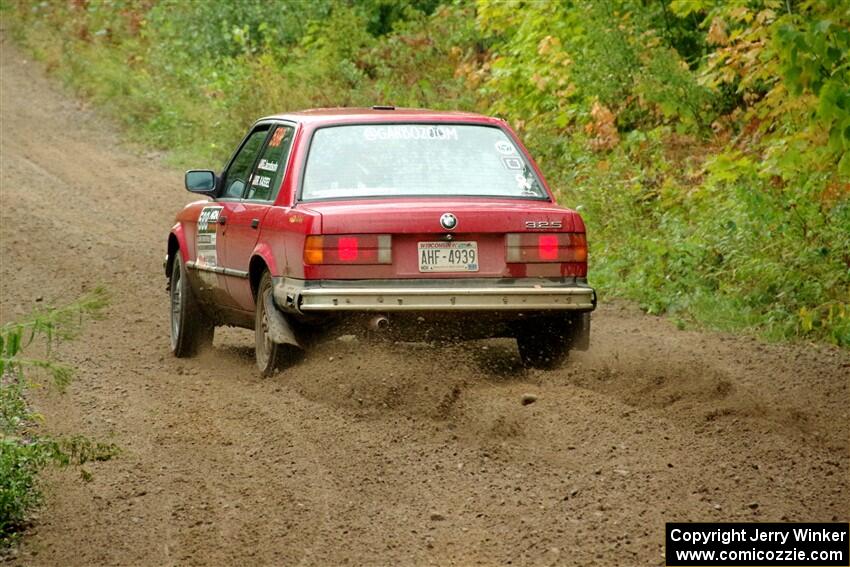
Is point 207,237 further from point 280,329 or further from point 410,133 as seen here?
point 410,133

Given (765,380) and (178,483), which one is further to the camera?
(765,380)

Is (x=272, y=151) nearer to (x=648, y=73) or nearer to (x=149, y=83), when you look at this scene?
(x=648, y=73)

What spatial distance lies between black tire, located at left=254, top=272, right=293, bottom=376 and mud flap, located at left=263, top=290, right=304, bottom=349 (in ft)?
0.27

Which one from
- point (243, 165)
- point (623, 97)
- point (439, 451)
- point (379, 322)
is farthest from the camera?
point (623, 97)

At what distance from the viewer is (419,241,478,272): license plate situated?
7.44 m

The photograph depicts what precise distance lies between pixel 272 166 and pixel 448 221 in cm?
146

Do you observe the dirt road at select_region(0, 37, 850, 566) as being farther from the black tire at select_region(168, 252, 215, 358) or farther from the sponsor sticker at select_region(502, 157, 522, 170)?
the sponsor sticker at select_region(502, 157, 522, 170)

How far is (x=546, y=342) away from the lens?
26.9 ft

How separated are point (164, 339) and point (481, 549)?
5.92m

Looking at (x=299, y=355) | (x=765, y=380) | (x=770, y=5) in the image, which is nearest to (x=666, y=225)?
(x=770, y=5)

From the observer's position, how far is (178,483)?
19.1ft

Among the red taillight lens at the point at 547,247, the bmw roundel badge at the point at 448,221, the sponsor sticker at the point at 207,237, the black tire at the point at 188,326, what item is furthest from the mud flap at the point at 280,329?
the black tire at the point at 188,326

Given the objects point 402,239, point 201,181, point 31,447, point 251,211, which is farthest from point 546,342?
point 31,447

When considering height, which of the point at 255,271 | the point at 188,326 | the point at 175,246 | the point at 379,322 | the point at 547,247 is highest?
the point at 547,247
